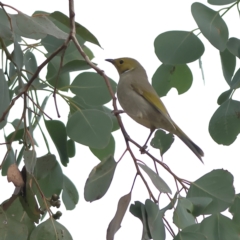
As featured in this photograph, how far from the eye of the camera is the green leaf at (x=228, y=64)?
2.20 metres

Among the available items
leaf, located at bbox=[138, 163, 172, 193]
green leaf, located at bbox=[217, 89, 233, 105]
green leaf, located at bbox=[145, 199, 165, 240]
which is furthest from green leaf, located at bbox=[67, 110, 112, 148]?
green leaf, located at bbox=[217, 89, 233, 105]

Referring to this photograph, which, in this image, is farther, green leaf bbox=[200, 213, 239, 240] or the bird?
the bird

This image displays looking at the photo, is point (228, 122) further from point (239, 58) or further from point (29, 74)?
point (29, 74)

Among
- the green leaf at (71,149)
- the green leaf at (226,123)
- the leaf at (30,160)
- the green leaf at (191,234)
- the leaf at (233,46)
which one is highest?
the leaf at (233,46)

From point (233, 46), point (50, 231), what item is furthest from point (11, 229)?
point (233, 46)

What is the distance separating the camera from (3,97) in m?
1.82

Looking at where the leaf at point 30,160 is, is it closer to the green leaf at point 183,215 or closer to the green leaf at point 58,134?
the green leaf at point 58,134

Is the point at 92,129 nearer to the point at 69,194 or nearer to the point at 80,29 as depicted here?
the point at 80,29

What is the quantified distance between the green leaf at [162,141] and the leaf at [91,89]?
0.30 meters

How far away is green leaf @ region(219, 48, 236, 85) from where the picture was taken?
220 centimetres

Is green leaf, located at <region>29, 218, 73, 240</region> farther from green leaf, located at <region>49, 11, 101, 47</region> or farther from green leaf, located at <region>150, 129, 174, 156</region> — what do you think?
green leaf, located at <region>49, 11, 101, 47</region>

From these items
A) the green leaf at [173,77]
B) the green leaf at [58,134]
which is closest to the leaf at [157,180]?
the green leaf at [58,134]

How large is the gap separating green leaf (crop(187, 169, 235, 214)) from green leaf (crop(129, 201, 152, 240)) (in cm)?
14

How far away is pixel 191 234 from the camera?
1.58 meters
